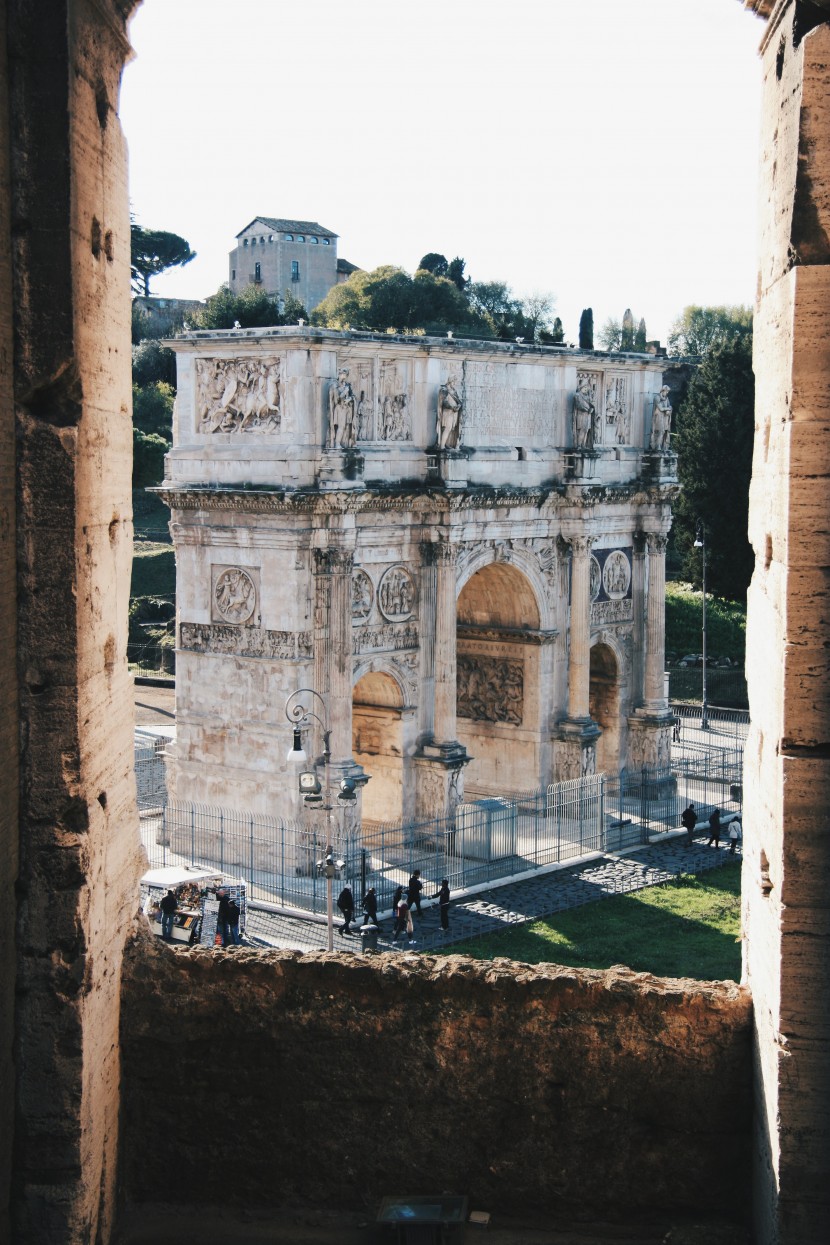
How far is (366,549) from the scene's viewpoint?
28141 millimetres

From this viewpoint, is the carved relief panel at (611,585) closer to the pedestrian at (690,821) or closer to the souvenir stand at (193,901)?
the pedestrian at (690,821)

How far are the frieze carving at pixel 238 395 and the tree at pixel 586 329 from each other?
20.5 meters

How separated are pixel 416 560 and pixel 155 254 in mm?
54881

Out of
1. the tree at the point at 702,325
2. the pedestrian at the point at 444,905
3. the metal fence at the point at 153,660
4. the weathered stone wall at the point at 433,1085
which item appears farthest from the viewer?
the tree at the point at 702,325

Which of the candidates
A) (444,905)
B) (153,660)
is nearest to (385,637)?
(444,905)

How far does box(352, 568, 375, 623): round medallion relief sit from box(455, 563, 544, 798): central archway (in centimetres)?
394

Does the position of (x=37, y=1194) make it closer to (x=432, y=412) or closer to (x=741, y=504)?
(x=432, y=412)

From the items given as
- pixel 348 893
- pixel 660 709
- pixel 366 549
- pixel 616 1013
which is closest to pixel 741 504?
pixel 660 709

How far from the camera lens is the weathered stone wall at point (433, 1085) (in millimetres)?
8516

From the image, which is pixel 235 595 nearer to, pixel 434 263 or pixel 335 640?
pixel 335 640

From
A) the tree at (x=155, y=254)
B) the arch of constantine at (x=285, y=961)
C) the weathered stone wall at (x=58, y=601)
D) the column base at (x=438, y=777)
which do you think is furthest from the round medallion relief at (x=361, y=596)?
the tree at (x=155, y=254)

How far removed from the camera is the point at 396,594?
94.7 ft

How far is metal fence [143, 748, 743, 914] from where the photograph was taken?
1046 inches

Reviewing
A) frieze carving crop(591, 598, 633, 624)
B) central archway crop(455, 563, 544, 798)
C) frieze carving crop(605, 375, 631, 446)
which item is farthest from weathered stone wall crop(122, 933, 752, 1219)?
frieze carving crop(605, 375, 631, 446)
